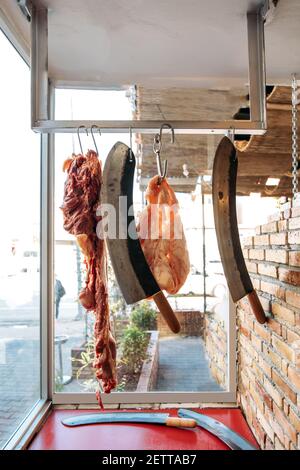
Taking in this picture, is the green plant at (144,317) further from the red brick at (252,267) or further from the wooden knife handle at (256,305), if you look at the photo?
the wooden knife handle at (256,305)

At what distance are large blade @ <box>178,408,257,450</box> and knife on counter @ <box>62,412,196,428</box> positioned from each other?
43mm

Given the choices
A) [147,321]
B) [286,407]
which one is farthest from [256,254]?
[147,321]

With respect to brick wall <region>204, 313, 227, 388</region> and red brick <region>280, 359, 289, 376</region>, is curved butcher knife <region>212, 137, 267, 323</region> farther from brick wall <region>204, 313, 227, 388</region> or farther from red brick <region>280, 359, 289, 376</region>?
brick wall <region>204, 313, 227, 388</region>

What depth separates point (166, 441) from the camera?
121 cm

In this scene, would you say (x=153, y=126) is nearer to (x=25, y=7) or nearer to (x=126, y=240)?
(x=126, y=240)

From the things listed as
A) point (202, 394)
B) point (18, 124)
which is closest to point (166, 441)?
point (202, 394)

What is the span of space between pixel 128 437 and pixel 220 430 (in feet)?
1.09

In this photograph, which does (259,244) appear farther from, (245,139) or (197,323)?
(245,139)

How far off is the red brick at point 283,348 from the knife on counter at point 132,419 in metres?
0.51

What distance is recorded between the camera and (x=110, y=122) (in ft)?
3.36

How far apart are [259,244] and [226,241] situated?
276 millimetres

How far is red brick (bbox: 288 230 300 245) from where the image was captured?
0.88 metres

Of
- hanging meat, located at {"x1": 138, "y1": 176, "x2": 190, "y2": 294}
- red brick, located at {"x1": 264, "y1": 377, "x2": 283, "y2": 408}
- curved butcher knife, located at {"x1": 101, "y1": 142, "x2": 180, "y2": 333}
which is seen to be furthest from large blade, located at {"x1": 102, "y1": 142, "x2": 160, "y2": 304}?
red brick, located at {"x1": 264, "y1": 377, "x2": 283, "y2": 408}

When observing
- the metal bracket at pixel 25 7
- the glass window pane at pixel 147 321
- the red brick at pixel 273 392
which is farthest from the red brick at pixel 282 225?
the metal bracket at pixel 25 7
